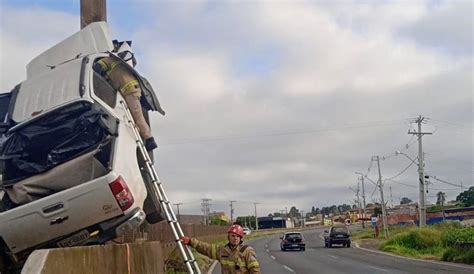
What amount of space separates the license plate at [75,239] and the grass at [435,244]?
77.5ft

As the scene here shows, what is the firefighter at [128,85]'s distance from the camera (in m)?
8.45

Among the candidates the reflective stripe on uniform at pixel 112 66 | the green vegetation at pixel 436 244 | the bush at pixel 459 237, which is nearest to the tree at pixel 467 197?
the green vegetation at pixel 436 244

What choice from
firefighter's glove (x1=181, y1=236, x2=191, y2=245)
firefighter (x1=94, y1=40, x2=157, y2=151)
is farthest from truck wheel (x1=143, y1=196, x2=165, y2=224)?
firefighter's glove (x1=181, y1=236, x2=191, y2=245)

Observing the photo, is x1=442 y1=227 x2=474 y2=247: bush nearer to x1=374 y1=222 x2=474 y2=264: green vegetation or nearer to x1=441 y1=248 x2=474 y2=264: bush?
x1=374 y1=222 x2=474 y2=264: green vegetation

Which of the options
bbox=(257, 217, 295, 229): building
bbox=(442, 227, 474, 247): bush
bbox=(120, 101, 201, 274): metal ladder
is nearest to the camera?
bbox=(120, 101, 201, 274): metal ladder

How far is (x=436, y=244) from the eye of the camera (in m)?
38.7

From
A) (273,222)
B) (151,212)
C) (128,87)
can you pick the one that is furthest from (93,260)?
(273,222)

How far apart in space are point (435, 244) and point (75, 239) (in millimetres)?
34722

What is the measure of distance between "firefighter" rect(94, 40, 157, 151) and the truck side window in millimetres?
196

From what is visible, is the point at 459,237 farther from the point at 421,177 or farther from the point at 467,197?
A: the point at 467,197

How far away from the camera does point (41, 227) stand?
22.2 ft

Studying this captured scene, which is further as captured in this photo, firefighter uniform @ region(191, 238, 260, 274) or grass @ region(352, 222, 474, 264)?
grass @ region(352, 222, 474, 264)

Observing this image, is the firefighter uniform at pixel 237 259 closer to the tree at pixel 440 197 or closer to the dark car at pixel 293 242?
the dark car at pixel 293 242

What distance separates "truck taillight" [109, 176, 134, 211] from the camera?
6805 millimetres
